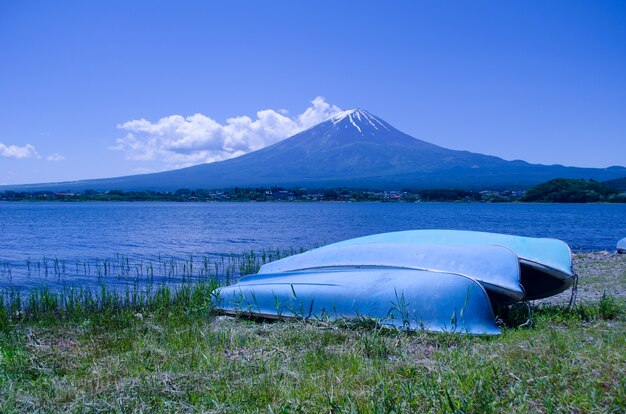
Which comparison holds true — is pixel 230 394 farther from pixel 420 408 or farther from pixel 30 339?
pixel 30 339

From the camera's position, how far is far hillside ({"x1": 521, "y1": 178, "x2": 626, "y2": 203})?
286ft

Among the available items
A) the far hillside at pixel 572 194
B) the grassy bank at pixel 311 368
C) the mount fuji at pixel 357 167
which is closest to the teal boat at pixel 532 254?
the grassy bank at pixel 311 368

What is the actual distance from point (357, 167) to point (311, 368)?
142 metres

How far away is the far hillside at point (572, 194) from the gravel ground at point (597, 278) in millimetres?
74767

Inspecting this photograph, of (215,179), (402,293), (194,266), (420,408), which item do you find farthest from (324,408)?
(215,179)

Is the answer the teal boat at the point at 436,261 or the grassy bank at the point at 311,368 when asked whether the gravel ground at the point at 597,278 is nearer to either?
the teal boat at the point at 436,261

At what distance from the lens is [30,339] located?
17.9 feet

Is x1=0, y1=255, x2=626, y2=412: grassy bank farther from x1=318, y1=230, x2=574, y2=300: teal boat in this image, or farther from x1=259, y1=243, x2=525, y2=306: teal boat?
x1=318, y1=230, x2=574, y2=300: teal boat

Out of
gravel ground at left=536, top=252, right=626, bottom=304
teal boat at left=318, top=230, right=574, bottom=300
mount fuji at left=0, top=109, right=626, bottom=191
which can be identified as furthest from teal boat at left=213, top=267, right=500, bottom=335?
mount fuji at left=0, top=109, right=626, bottom=191

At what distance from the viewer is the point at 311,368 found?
4.36 metres

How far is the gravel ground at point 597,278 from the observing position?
361 inches

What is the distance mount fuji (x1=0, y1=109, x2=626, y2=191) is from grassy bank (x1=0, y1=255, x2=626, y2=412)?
362 feet

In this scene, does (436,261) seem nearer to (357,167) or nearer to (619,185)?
(619,185)

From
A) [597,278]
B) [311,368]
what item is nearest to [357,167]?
[597,278]
